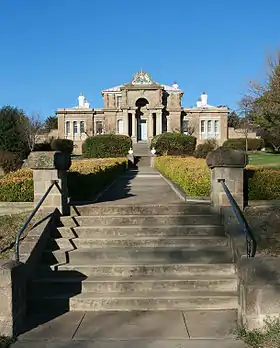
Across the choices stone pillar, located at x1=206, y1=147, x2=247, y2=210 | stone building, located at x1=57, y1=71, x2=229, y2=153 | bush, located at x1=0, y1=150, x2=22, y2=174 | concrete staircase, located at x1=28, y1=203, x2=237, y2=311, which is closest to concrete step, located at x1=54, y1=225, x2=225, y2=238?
concrete staircase, located at x1=28, y1=203, x2=237, y2=311

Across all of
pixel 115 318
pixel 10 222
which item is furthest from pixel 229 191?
pixel 10 222

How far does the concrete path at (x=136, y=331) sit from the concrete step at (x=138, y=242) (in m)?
1.66

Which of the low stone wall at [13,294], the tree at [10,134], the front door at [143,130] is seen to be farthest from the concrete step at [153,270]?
the front door at [143,130]

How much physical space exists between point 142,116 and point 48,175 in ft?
223

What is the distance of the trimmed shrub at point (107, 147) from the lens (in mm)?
40219

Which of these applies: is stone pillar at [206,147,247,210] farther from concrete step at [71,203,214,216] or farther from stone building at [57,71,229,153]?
stone building at [57,71,229,153]

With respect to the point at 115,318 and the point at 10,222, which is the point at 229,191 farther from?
the point at 10,222

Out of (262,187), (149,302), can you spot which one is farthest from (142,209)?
(262,187)

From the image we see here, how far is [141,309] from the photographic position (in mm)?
5895

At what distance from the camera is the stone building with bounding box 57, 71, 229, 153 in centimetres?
7200

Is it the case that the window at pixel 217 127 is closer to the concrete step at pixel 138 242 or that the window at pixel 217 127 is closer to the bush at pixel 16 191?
the bush at pixel 16 191

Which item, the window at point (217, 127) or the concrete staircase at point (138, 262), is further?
the window at point (217, 127)

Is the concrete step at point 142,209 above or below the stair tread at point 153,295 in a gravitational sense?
above

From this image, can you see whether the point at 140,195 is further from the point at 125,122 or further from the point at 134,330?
the point at 125,122
